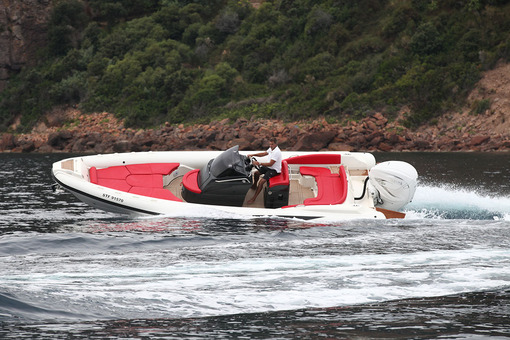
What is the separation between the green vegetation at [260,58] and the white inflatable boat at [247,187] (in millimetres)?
23456

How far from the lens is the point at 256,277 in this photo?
294 inches

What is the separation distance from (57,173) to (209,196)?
289 cm

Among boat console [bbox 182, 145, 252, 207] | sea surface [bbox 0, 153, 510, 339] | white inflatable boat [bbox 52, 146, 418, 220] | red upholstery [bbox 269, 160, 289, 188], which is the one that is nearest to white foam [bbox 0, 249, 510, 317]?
sea surface [bbox 0, 153, 510, 339]

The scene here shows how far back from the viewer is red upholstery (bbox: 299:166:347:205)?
1149cm

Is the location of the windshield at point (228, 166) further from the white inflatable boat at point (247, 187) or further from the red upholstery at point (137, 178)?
the red upholstery at point (137, 178)

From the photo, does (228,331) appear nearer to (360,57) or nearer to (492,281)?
(492,281)

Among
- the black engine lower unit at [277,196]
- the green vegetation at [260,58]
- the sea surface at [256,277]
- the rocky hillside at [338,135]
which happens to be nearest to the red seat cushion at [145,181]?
the sea surface at [256,277]

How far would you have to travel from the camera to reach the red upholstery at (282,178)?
38.1 ft

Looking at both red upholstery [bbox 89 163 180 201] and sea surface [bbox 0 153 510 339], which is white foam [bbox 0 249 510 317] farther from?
red upholstery [bbox 89 163 180 201]

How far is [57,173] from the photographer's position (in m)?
11.9

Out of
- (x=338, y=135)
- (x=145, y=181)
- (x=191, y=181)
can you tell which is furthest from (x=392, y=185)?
(x=338, y=135)

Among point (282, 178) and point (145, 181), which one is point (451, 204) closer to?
point (282, 178)

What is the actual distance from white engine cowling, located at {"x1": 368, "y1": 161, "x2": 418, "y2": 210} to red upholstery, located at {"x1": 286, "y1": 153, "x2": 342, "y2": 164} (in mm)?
1195

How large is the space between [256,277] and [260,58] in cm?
3886
